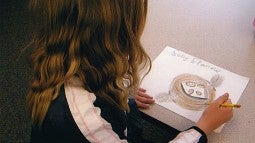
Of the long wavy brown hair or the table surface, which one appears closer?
the long wavy brown hair

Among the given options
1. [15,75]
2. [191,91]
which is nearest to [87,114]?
[191,91]

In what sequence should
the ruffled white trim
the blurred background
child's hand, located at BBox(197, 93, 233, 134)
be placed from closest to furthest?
the ruffled white trim → child's hand, located at BBox(197, 93, 233, 134) → the blurred background

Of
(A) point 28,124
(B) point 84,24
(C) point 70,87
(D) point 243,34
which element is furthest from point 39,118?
(A) point 28,124

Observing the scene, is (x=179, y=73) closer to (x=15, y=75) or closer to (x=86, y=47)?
(x=86, y=47)

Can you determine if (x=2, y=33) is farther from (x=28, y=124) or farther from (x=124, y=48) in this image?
(x=124, y=48)

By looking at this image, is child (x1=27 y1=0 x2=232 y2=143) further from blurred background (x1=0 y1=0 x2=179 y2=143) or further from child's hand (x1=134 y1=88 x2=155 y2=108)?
blurred background (x1=0 y1=0 x2=179 y2=143)

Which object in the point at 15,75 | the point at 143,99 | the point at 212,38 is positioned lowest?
the point at 15,75

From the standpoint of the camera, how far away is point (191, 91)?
2.70 ft

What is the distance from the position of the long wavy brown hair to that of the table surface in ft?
0.50

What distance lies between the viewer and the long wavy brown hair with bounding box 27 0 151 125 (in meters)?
0.65

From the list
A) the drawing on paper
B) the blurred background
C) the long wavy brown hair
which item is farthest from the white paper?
the blurred background

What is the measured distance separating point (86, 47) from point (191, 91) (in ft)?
1.00

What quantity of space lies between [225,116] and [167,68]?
21 cm

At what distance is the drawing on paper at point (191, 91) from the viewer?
80 cm
